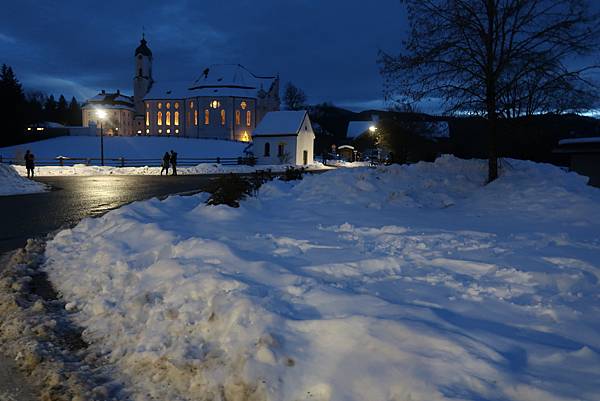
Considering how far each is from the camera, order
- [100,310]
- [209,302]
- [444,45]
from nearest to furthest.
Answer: [209,302], [100,310], [444,45]

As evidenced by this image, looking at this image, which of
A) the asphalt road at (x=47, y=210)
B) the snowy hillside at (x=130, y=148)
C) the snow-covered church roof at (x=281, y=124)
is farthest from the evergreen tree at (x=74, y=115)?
the asphalt road at (x=47, y=210)

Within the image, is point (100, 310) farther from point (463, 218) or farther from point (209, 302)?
point (463, 218)

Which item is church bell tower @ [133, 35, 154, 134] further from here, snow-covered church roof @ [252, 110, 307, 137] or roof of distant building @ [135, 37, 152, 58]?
snow-covered church roof @ [252, 110, 307, 137]

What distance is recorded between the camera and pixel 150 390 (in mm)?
3379

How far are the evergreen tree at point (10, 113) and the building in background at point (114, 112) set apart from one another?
18.2 metres

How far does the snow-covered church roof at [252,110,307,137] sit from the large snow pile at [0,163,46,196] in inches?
1445

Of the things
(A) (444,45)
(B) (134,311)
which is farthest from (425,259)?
(A) (444,45)

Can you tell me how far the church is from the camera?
251 feet

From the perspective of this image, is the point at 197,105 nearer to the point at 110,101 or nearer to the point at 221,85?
the point at 221,85

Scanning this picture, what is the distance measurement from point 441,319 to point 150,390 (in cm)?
249

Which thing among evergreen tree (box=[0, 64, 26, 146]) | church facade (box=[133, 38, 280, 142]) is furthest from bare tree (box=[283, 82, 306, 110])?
evergreen tree (box=[0, 64, 26, 146])

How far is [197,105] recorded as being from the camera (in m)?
78.2

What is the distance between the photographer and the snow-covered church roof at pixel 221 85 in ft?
255

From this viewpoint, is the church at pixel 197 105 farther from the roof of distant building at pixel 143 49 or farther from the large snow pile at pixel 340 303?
the large snow pile at pixel 340 303
